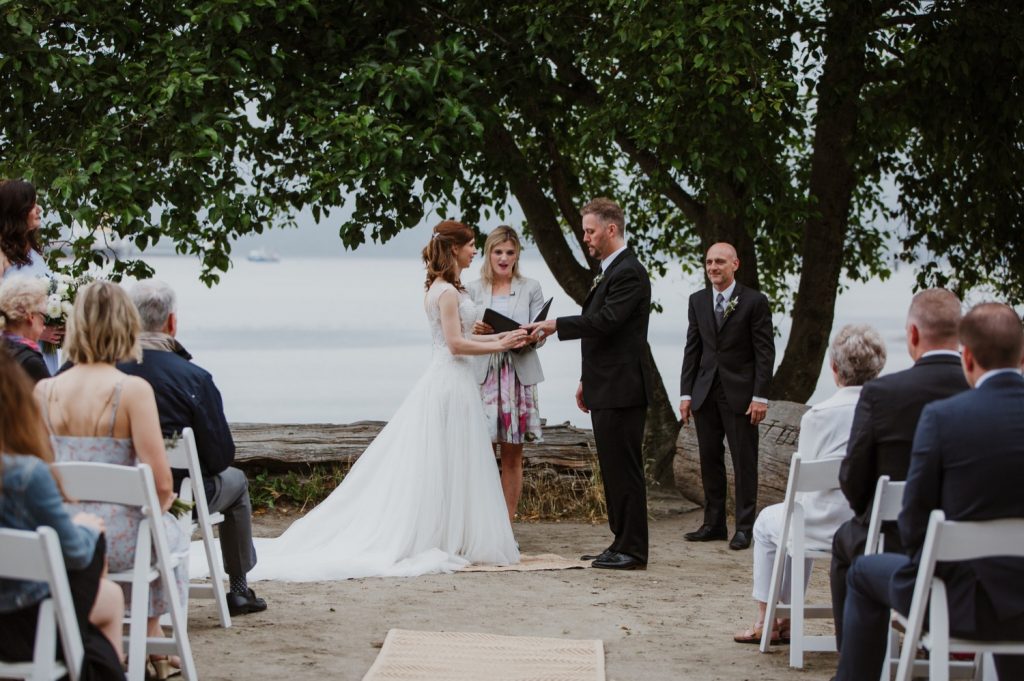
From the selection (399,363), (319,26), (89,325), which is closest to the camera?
(89,325)

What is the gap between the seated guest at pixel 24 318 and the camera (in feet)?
17.7

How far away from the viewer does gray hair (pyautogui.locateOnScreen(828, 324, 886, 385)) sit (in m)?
5.36

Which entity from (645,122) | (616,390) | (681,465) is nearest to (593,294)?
(616,390)

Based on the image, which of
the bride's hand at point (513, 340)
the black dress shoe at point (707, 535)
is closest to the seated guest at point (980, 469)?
the bride's hand at point (513, 340)

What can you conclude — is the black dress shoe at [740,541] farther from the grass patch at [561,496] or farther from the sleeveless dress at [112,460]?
the sleeveless dress at [112,460]

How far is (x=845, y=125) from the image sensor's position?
36.8 ft

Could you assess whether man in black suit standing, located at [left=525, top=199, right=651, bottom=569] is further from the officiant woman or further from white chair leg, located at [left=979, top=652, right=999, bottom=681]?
white chair leg, located at [left=979, top=652, right=999, bottom=681]

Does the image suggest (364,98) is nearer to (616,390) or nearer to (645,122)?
(645,122)

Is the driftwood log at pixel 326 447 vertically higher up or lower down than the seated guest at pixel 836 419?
lower down

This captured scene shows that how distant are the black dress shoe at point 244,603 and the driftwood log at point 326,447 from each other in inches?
140

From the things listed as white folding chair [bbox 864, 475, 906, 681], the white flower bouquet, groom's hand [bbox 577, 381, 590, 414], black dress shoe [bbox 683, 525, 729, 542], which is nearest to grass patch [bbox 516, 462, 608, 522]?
black dress shoe [bbox 683, 525, 729, 542]

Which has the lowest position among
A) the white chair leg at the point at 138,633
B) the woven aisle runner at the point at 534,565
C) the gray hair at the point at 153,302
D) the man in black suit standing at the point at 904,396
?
the woven aisle runner at the point at 534,565

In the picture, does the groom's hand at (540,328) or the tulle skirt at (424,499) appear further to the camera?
the groom's hand at (540,328)

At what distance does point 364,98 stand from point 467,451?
268cm
